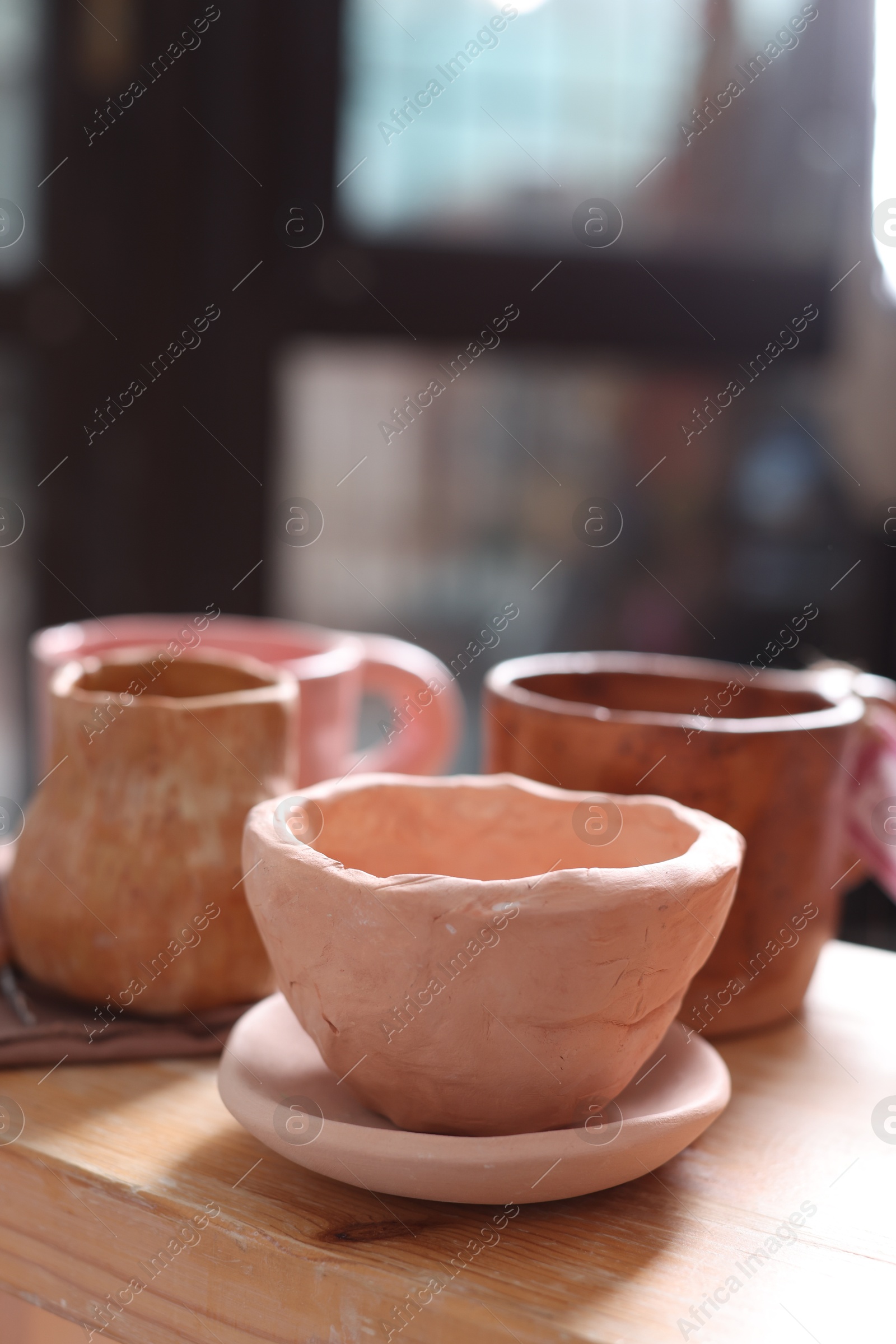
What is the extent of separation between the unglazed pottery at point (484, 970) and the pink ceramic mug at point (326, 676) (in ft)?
0.90

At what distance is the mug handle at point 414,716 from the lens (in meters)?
0.88

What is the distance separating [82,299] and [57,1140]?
1294 millimetres

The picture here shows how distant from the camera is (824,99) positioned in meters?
1.45

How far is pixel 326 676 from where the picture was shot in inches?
31.7

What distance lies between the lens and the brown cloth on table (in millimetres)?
607

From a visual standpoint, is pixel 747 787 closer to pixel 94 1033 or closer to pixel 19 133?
pixel 94 1033

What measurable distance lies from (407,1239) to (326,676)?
40 centimetres

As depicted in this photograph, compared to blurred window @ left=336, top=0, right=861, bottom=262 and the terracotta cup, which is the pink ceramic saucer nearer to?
the terracotta cup

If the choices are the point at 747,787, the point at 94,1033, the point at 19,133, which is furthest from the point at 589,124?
the point at 94,1033

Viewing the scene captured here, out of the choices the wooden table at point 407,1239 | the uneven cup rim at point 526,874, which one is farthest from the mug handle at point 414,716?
the wooden table at point 407,1239

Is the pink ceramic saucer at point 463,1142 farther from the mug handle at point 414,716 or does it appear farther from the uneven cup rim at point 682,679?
the mug handle at point 414,716

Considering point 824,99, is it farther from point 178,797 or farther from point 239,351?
point 178,797

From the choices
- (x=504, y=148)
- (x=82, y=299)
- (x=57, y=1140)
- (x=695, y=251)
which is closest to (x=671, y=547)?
(x=695, y=251)

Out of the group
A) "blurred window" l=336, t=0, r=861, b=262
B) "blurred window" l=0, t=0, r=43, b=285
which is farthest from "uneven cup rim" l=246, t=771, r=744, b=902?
"blurred window" l=0, t=0, r=43, b=285
